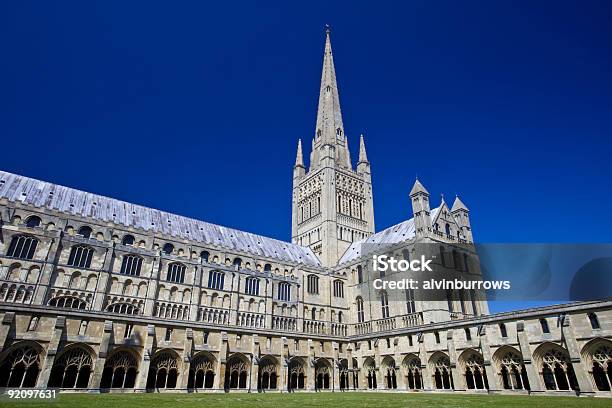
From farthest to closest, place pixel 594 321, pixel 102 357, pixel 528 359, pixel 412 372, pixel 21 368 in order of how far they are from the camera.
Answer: pixel 412 372
pixel 102 357
pixel 21 368
pixel 528 359
pixel 594 321

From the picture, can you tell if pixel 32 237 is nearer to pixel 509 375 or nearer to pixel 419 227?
pixel 419 227

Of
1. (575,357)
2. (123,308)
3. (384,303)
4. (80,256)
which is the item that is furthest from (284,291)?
(575,357)

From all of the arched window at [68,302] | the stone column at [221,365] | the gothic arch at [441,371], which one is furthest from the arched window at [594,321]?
the arched window at [68,302]

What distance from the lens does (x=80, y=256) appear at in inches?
1663

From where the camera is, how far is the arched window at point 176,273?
46778 mm

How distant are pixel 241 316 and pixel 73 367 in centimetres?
2014

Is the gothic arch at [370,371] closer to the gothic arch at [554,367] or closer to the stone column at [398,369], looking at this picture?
the stone column at [398,369]

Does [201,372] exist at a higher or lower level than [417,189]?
lower

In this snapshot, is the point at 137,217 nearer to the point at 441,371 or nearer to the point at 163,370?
the point at 163,370

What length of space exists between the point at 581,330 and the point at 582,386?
4.08 metres

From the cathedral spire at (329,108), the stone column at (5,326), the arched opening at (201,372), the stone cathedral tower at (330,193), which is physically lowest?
the arched opening at (201,372)

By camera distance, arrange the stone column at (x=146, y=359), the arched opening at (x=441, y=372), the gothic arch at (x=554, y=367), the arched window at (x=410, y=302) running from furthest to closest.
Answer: the arched window at (x=410, y=302)
the arched opening at (x=441, y=372)
the stone column at (x=146, y=359)
the gothic arch at (x=554, y=367)

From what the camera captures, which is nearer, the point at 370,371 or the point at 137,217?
the point at 370,371

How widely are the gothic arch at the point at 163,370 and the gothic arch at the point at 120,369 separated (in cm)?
156
